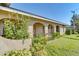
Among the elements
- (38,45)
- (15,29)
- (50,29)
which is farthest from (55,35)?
(15,29)

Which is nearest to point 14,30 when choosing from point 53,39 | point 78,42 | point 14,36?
point 14,36

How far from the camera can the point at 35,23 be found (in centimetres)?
465

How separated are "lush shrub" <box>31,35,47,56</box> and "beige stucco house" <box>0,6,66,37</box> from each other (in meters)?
0.14

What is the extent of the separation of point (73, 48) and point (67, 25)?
1.82 ft

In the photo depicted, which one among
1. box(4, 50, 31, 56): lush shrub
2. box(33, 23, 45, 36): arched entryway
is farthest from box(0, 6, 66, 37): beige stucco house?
box(4, 50, 31, 56): lush shrub

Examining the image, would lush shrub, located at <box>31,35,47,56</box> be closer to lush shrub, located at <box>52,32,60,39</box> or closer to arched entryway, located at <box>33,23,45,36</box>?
arched entryway, located at <box>33,23,45,36</box>

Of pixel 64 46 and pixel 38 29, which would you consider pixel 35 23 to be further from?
pixel 64 46

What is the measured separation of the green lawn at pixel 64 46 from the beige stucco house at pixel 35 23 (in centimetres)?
20

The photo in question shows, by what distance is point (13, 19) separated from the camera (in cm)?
443

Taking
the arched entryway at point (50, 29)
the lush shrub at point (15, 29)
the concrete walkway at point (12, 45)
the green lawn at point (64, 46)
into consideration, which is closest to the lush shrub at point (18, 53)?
the concrete walkway at point (12, 45)

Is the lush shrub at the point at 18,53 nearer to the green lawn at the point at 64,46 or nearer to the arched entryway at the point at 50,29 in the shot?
the green lawn at the point at 64,46

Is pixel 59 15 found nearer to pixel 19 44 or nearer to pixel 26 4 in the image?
pixel 26 4

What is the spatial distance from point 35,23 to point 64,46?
90cm

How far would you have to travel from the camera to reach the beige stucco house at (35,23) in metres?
4.45
